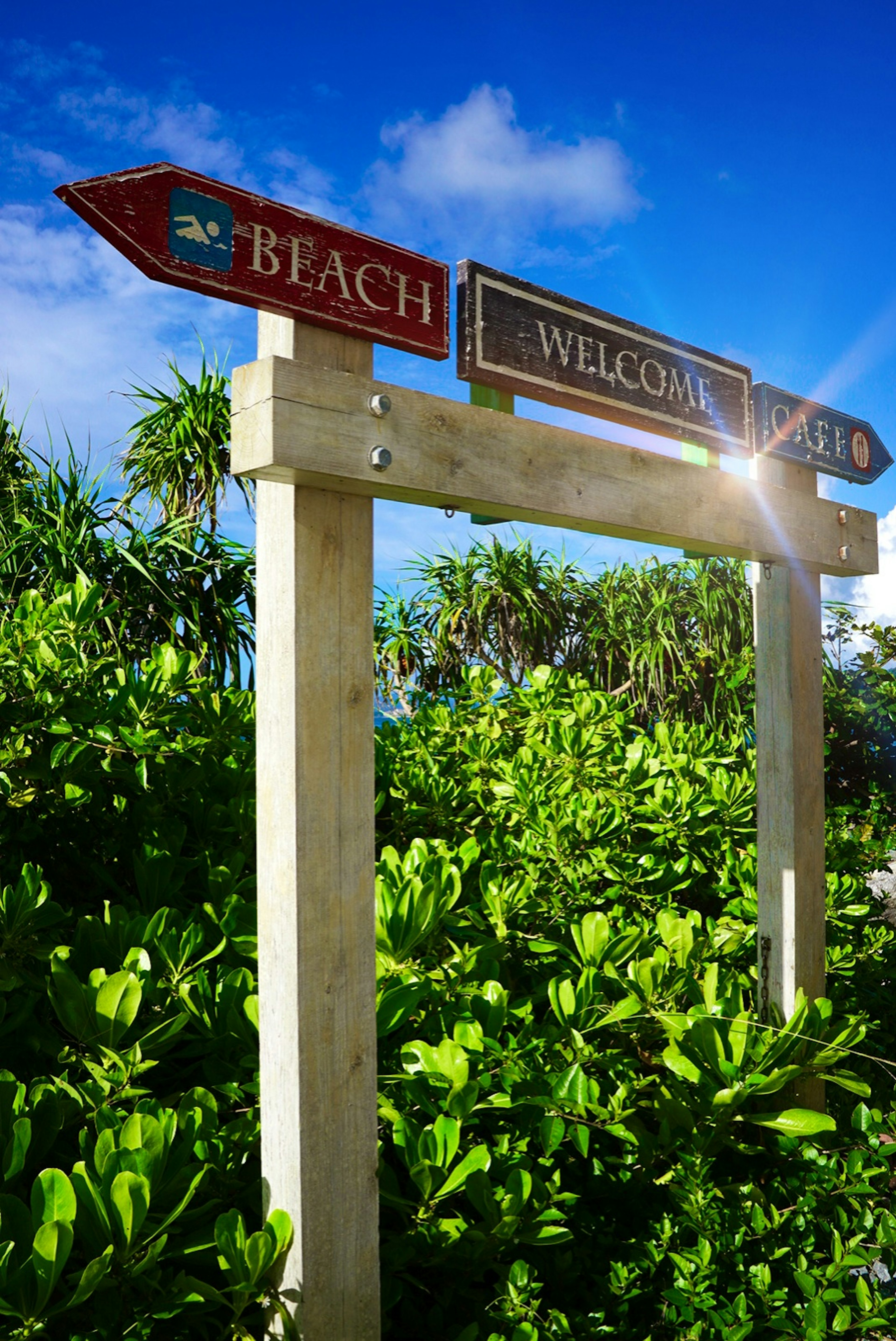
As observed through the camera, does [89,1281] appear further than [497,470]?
No

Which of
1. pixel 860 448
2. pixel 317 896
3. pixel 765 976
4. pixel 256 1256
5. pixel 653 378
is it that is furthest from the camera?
pixel 860 448

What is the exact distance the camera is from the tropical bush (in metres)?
1.54

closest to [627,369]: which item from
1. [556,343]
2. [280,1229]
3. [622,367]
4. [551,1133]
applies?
[622,367]

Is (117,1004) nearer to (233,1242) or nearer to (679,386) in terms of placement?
(233,1242)

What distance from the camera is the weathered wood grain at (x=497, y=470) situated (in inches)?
61.2

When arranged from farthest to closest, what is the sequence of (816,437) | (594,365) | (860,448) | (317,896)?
(860,448) < (816,437) < (594,365) < (317,896)

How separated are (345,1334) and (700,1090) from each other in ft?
2.83

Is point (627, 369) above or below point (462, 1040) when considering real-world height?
above

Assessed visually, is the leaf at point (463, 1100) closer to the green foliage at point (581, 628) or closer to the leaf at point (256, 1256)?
the leaf at point (256, 1256)

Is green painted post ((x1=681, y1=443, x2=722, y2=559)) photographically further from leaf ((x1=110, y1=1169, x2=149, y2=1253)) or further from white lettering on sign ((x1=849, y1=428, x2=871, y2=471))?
leaf ((x1=110, y1=1169, x2=149, y2=1253))

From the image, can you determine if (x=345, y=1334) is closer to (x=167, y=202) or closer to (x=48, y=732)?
(x=48, y=732)

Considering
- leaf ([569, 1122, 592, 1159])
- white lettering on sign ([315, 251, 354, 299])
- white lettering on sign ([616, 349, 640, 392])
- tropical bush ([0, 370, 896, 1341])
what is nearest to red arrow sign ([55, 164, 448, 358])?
white lettering on sign ([315, 251, 354, 299])

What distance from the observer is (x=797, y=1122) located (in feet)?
6.71

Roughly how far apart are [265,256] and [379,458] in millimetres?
363
